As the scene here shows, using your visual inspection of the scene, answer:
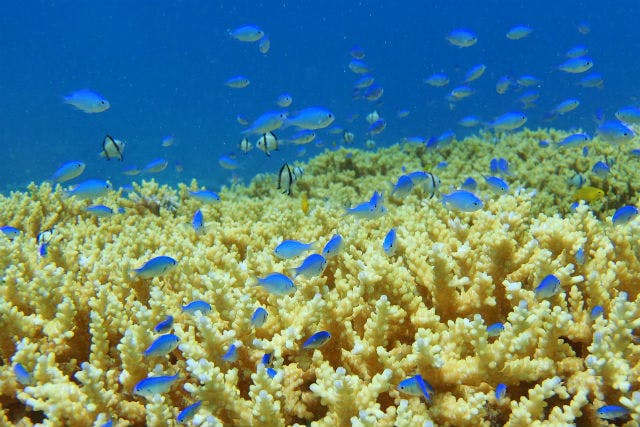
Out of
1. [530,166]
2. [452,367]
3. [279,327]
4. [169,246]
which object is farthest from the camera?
[530,166]

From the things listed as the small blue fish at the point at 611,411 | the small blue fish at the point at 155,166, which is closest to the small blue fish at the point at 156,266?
the small blue fish at the point at 611,411

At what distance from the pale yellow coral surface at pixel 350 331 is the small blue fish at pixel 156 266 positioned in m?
0.19

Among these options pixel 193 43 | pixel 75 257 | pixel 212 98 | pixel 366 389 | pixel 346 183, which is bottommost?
pixel 366 389

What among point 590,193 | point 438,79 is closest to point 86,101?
point 590,193

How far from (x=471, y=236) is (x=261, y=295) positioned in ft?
5.95

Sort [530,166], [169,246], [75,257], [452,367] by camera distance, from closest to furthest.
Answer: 1. [452,367]
2. [75,257]
3. [169,246]
4. [530,166]

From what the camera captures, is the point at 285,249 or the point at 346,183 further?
the point at 346,183

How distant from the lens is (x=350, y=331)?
2678 mm

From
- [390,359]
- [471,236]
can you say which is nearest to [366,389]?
[390,359]

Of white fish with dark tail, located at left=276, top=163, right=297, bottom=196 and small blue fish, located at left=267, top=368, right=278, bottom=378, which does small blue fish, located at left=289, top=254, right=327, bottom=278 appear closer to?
small blue fish, located at left=267, top=368, right=278, bottom=378

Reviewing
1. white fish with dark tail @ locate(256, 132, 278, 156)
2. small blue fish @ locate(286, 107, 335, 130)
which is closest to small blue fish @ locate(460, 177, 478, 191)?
small blue fish @ locate(286, 107, 335, 130)

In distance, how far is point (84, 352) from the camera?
305 centimetres

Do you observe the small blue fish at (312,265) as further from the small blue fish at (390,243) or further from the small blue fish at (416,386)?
the small blue fish at (416,386)

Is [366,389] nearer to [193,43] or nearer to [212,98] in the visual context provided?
[212,98]
